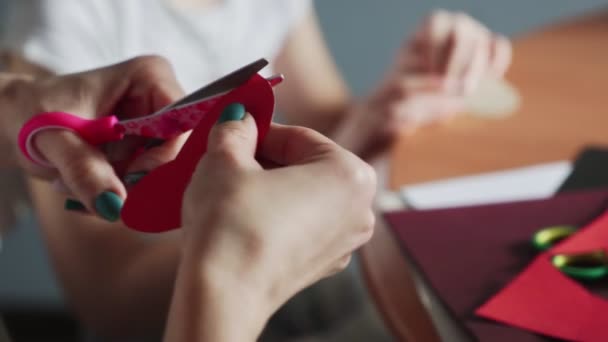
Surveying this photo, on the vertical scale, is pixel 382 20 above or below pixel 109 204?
below

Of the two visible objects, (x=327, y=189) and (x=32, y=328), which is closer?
(x=327, y=189)

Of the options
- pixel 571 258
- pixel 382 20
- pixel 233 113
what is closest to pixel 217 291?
pixel 233 113

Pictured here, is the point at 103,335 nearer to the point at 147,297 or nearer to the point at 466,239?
the point at 147,297

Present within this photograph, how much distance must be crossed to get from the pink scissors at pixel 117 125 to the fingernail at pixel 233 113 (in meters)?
0.02

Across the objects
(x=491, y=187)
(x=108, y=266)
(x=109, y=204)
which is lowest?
(x=108, y=266)

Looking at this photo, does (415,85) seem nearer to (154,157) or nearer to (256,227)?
(154,157)

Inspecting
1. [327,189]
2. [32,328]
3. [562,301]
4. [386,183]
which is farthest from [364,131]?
[32,328]

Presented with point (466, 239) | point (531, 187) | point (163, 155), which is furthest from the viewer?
point (531, 187)

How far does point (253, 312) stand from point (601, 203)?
0.38 metres

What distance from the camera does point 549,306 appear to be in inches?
20.6

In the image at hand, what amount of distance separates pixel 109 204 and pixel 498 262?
0.92ft

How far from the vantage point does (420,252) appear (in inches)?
23.2

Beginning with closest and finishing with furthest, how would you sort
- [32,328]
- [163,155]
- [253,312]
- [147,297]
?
[253,312] < [163,155] < [147,297] < [32,328]

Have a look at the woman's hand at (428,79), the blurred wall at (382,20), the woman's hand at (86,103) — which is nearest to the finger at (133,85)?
the woman's hand at (86,103)
